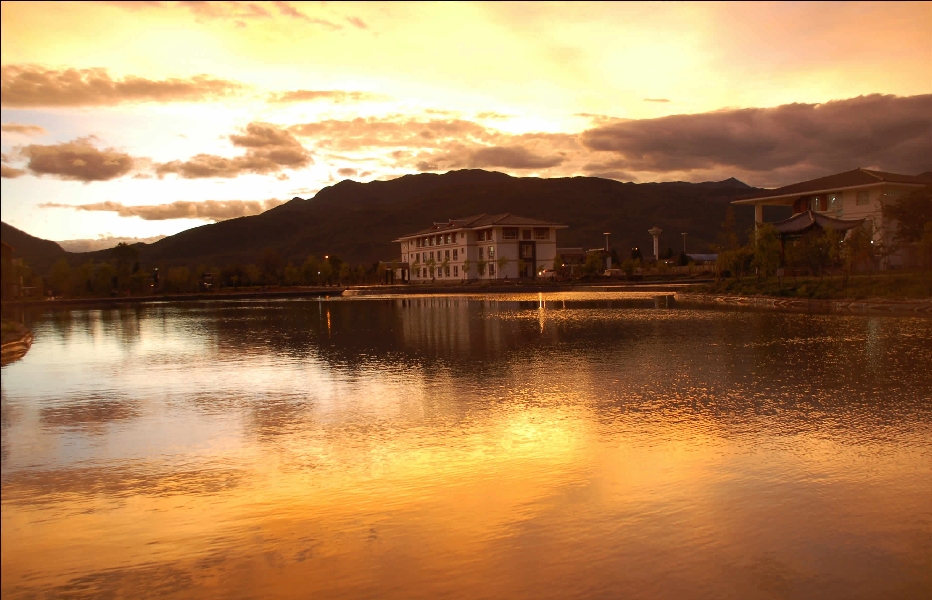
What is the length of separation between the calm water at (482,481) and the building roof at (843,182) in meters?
38.4

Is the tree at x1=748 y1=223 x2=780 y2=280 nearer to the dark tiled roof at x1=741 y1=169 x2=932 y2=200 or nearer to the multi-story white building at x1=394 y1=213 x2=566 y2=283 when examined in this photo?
the dark tiled roof at x1=741 y1=169 x2=932 y2=200

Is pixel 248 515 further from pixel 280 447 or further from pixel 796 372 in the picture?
pixel 796 372

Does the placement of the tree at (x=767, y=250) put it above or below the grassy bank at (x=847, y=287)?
above

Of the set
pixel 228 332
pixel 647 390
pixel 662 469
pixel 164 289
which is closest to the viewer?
pixel 662 469

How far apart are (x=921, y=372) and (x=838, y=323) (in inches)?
491

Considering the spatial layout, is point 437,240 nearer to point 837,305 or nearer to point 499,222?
point 499,222

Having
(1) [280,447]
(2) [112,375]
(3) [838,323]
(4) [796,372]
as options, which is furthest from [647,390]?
(3) [838,323]

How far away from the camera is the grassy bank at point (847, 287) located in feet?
108

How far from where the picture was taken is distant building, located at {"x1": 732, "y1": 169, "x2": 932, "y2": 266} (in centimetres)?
4809

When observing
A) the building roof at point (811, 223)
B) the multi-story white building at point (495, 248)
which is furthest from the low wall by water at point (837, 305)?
the multi-story white building at point (495, 248)

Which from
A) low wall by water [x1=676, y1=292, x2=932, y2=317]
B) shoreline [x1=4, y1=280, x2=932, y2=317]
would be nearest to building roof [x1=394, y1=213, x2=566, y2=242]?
shoreline [x1=4, y1=280, x2=932, y2=317]

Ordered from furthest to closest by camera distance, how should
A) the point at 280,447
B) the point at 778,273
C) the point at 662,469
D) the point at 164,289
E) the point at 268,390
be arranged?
the point at 164,289, the point at 778,273, the point at 268,390, the point at 280,447, the point at 662,469

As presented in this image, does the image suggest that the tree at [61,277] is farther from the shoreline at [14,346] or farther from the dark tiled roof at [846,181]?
the dark tiled roof at [846,181]

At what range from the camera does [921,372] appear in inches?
577
